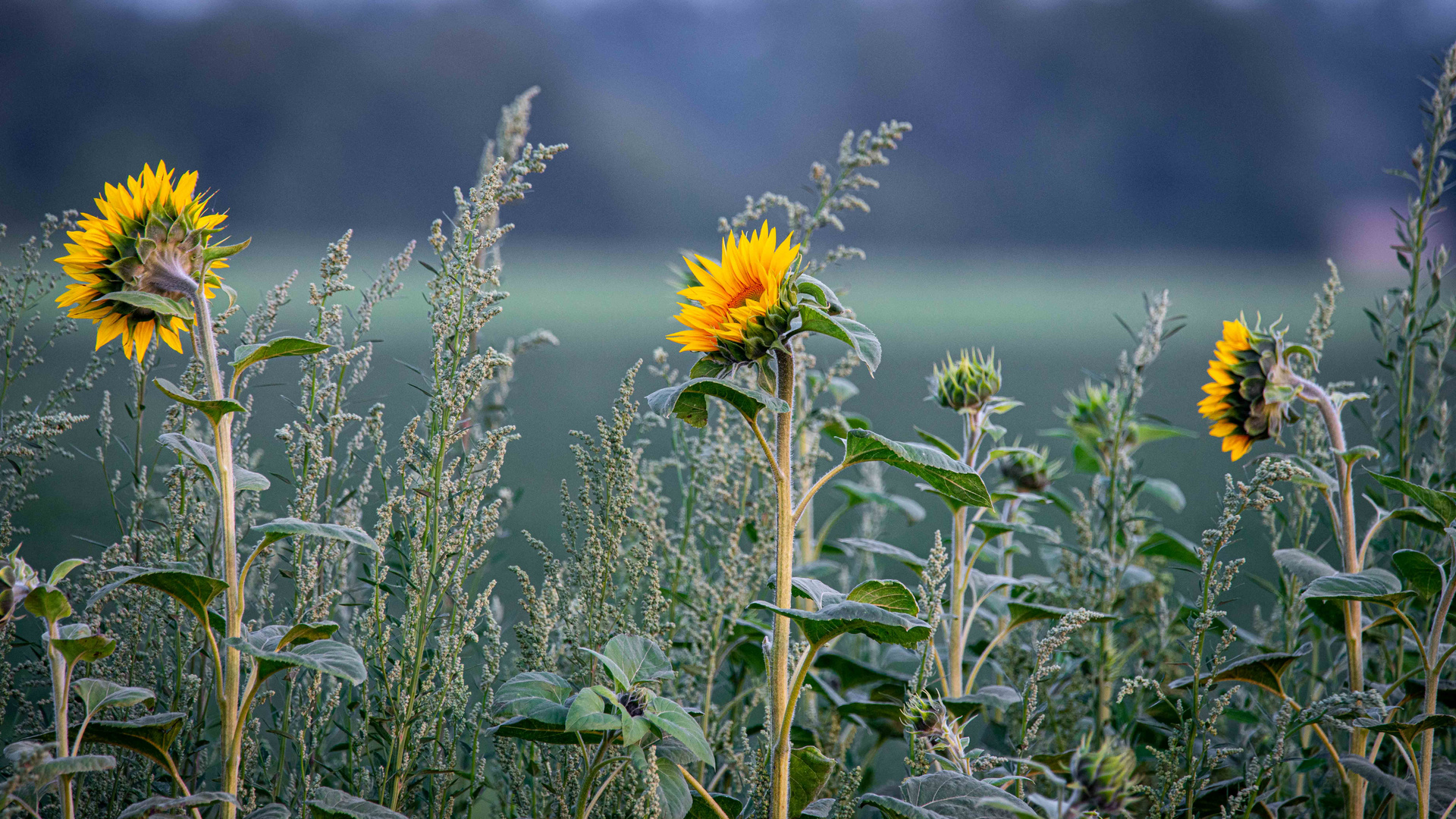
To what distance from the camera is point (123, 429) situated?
17.6 ft

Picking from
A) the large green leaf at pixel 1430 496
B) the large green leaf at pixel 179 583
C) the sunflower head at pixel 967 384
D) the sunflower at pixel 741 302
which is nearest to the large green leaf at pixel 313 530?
the large green leaf at pixel 179 583

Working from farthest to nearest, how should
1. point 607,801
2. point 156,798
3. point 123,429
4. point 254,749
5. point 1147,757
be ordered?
point 123,429 → point 1147,757 → point 607,801 → point 254,749 → point 156,798

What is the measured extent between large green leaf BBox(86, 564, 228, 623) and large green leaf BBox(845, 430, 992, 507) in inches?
26.7

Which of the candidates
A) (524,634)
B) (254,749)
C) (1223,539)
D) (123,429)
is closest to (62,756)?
(254,749)

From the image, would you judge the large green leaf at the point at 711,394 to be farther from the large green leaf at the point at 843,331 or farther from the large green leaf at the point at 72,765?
the large green leaf at the point at 72,765

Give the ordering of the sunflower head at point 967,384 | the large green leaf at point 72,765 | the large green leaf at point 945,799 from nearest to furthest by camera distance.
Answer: the large green leaf at point 72,765 < the large green leaf at point 945,799 < the sunflower head at point 967,384

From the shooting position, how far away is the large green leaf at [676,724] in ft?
2.86

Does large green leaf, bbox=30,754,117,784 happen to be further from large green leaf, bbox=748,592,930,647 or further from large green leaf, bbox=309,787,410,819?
large green leaf, bbox=748,592,930,647

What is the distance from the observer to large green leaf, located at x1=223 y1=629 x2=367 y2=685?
79 centimetres

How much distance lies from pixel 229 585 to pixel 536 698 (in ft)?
1.14

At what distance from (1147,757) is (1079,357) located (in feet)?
25.5

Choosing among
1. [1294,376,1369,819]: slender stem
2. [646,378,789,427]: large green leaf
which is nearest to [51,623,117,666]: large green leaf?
[646,378,789,427]: large green leaf

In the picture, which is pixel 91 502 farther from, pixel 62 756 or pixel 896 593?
pixel 896 593

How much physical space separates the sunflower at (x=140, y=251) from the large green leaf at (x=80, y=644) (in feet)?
1.04
